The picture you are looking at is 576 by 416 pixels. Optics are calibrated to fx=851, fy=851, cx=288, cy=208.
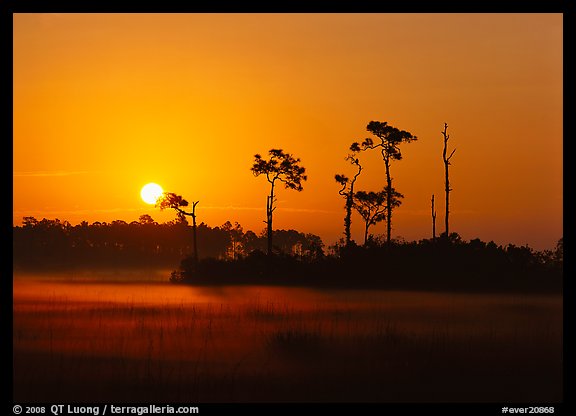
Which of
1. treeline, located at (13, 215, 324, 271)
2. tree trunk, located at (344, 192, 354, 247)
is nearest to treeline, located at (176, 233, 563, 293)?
tree trunk, located at (344, 192, 354, 247)

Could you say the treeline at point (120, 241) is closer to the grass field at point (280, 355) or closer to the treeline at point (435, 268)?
the treeline at point (435, 268)

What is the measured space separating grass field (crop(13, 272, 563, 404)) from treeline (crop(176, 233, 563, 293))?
20.5 m

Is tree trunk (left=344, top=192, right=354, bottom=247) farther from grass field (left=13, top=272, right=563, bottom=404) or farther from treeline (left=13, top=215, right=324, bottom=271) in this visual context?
treeline (left=13, top=215, right=324, bottom=271)

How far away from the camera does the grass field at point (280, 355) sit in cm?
1914

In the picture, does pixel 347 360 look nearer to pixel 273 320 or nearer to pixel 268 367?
pixel 268 367

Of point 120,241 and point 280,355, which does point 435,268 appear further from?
point 120,241

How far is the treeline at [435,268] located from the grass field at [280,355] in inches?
805

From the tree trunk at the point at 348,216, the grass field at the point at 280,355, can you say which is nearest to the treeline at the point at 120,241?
the tree trunk at the point at 348,216

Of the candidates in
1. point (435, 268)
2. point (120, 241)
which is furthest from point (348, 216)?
point (120, 241)

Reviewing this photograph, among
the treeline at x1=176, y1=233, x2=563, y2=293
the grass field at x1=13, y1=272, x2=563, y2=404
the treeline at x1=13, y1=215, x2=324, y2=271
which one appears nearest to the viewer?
the grass field at x1=13, y1=272, x2=563, y2=404

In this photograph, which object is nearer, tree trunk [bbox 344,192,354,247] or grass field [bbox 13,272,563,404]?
grass field [bbox 13,272,563,404]

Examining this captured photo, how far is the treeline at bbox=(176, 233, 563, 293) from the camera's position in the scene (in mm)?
57406
